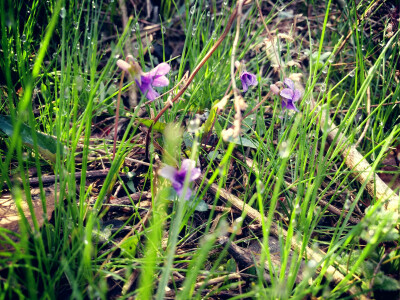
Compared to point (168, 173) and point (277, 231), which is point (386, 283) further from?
point (168, 173)

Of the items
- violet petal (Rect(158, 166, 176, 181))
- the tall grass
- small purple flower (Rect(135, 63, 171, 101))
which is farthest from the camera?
small purple flower (Rect(135, 63, 171, 101))

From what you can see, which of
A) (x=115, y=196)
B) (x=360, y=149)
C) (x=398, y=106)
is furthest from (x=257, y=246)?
(x=398, y=106)

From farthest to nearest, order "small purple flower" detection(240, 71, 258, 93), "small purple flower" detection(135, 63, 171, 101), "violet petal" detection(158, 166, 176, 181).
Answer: "small purple flower" detection(240, 71, 258, 93), "small purple flower" detection(135, 63, 171, 101), "violet petal" detection(158, 166, 176, 181)

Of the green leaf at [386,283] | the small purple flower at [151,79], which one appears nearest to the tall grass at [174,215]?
the green leaf at [386,283]

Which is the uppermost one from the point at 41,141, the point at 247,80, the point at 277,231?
the point at 247,80

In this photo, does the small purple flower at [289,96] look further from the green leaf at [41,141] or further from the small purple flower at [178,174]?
the green leaf at [41,141]

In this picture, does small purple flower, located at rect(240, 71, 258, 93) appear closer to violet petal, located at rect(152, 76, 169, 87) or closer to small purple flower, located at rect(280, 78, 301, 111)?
small purple flower, located at rect(280, 78, 301, 111)

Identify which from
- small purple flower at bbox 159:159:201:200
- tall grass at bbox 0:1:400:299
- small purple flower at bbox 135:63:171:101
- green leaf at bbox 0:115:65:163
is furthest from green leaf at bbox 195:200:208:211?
green leaf at bbox 0:115:65:163

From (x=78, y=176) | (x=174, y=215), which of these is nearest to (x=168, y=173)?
(x=174, y=215)

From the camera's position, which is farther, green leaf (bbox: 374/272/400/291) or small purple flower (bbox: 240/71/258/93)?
small purple flower (bbox: 240/71/258/93)
